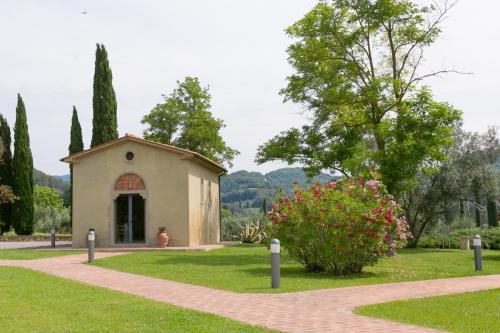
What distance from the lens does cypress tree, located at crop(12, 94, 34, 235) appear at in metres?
38.3

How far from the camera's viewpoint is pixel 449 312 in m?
7.73

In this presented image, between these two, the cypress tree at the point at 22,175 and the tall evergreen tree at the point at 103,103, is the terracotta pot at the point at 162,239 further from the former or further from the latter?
the cypress tree at the point at 22,175

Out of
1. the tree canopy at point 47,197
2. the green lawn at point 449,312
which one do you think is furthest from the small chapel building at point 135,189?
the tree canopy at point 47,197

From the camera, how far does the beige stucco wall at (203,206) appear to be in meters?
24.5

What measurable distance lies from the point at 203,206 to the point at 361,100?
9.33 meters

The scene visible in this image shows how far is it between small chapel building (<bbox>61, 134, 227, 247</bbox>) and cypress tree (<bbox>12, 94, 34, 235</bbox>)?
15.7 m

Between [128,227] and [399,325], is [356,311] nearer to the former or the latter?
[399,325]

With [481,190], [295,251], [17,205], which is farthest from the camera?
[17,205]

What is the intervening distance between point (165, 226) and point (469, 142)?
17.2 metres

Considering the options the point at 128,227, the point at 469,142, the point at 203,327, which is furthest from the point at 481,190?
the point at 203,327

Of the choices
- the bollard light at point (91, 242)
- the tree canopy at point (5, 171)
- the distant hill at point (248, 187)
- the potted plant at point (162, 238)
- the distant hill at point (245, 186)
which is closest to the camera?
the bollard light at point (91, 242)

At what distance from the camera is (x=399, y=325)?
6832mm

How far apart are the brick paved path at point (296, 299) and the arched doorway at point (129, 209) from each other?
10669 mm

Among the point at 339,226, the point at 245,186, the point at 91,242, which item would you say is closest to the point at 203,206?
→ the point at 91,242
